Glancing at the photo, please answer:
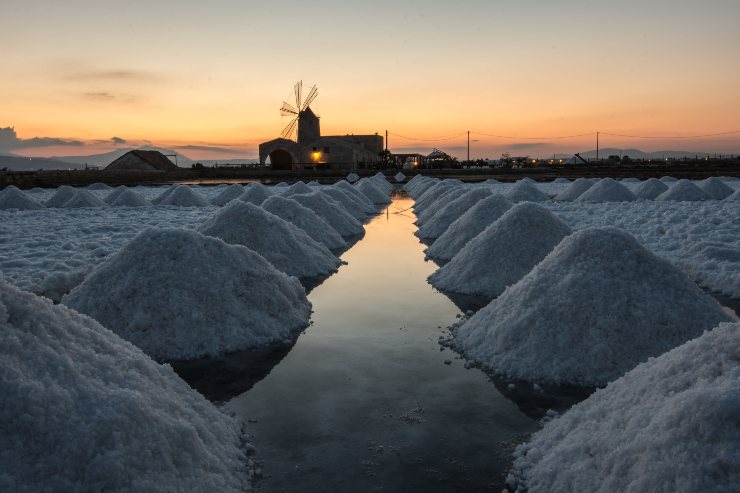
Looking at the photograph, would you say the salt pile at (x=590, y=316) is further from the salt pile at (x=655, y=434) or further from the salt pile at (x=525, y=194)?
the salt pile at (x=525, y=194)

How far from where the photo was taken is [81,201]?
77.7 ft

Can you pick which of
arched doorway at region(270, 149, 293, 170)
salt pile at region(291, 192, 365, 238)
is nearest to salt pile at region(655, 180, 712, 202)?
salt pile at region(291, 192, 365, 238)

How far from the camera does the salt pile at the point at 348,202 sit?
788 inches

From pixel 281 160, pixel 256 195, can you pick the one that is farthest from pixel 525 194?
pixel 281 160

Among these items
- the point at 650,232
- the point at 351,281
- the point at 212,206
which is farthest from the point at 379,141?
the point at 351,281

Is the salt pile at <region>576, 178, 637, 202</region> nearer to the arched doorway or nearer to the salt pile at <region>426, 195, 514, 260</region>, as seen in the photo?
the salt pile at <region>426, 195, 514, 260</region>

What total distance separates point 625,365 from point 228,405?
356 centimetres

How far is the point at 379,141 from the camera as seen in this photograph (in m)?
66.6

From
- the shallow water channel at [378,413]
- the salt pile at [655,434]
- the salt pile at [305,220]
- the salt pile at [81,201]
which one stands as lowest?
the shallow water channel at [378,413]

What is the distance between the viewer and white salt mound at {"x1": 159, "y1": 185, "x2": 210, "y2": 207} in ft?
83.0

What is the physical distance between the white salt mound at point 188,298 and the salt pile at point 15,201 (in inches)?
784

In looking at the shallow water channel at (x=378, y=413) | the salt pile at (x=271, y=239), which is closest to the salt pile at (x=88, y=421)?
the shallow water channel at (x=378, y=413)

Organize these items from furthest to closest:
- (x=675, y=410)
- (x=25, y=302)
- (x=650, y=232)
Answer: (x=650, y=232), (x=25, y=302), (x=675, y=410)

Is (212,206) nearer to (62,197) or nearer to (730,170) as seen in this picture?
(62,197)
